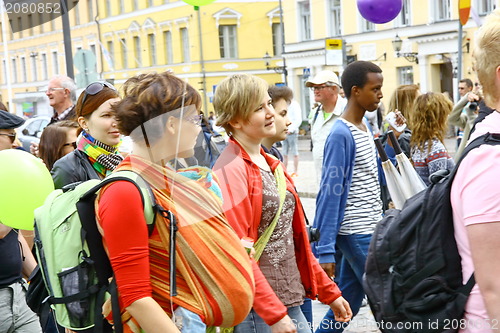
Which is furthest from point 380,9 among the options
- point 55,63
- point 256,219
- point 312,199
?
point 55,63

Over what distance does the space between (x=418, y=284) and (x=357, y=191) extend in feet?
8.81

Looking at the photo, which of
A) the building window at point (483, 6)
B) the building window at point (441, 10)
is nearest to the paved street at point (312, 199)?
the building window at point (483, 6)

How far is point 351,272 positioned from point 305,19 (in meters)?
33.7

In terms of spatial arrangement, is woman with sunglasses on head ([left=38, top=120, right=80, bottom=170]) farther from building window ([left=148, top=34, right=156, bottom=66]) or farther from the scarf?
the scarf

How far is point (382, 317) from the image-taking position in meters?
2.32

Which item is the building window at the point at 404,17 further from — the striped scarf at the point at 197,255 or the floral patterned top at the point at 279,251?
the striped scarf at the point at 197,255

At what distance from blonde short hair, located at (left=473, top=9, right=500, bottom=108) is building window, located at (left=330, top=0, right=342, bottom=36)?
33.3 m

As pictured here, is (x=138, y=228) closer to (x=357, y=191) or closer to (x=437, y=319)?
(x=437, y=319)

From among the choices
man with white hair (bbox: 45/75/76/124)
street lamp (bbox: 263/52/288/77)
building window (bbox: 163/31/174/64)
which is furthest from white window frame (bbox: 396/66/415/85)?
building window (bbox: 163/31/174/64)

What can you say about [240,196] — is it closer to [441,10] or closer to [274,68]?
[441,10]

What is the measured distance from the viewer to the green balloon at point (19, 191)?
3.68 m

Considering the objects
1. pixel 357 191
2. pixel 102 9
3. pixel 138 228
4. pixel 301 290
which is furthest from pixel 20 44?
pixel 138 228

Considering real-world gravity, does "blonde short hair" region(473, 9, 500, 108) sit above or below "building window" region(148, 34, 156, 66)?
below

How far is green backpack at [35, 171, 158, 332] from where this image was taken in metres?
2.62
